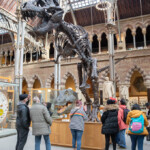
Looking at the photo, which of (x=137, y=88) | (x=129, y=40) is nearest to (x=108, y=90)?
(x=137, y=88)

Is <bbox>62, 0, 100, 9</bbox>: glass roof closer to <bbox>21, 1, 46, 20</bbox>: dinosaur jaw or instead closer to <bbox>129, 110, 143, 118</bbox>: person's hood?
<bbox>21, 1, 46, 20</bbox>: dinosaur jaw

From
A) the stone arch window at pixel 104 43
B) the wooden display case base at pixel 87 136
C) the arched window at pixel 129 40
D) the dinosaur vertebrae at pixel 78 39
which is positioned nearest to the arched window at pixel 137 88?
the arched window at pixel 129 40

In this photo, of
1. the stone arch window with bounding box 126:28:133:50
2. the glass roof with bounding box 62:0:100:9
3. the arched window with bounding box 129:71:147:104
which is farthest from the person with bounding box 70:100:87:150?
the stone arch window with bounding box 126:28:133:50

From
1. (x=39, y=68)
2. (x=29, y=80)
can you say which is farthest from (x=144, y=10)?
(x=29, y=80)

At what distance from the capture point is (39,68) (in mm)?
20188

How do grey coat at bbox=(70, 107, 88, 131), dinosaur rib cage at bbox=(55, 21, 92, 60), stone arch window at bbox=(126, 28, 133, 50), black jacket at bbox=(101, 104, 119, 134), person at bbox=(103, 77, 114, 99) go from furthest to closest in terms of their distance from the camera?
stone arch window at bbox=(126, 28, 133, 50) < person at bbox=(103, 77, 114, 99) < dinosaur rib cage at bbox=(55, 21, 92, 60) < grey coat at bbox=(70, 107, 88, 131) < black jacket at bbox=(101, 104, 119, 134)

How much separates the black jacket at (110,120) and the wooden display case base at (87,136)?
0.90 metres

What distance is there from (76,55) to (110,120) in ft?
51.3

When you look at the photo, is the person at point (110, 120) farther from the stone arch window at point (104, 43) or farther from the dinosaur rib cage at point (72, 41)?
the stone arch window at point (104, 43)

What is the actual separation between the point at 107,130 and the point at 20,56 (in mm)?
8845

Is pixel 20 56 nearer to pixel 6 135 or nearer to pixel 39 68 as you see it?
pixel 6 135

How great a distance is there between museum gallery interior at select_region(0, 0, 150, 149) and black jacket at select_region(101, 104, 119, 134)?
3.10 feet

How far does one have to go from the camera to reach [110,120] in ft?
12.2

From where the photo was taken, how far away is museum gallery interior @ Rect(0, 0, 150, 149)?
466 cm
